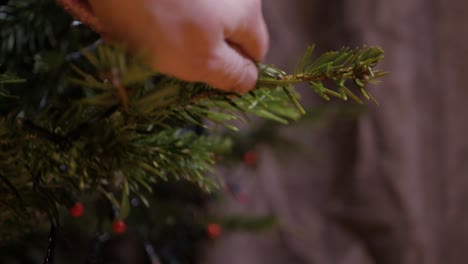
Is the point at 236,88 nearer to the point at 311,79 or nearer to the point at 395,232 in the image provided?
the point at 311,79

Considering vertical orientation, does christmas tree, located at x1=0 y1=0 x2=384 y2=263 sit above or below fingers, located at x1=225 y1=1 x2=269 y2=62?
below

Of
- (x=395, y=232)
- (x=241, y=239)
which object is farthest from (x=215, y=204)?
(x=395, y=232)

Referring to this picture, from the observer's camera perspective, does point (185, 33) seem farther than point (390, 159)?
No

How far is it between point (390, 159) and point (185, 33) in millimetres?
A: 748

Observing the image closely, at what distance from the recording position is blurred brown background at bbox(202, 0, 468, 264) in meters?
0.88

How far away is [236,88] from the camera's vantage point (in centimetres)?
21

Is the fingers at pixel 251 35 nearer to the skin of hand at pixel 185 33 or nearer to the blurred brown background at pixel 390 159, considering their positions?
the skin of hand at pixel 185 33

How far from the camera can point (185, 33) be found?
0.60 feet

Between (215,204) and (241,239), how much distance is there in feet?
0.37

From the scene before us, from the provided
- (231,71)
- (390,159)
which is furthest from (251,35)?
(390,159)

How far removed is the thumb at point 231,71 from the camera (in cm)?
20

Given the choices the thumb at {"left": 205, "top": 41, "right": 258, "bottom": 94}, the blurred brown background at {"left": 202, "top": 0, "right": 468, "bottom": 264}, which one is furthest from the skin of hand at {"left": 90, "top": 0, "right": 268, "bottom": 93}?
the blurred brown background at {"left": 202, "top": 0, "right": 468, "bottom": 264}

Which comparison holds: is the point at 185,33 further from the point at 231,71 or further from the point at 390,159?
the point at 390,159

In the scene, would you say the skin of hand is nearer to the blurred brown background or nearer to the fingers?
the fingers
